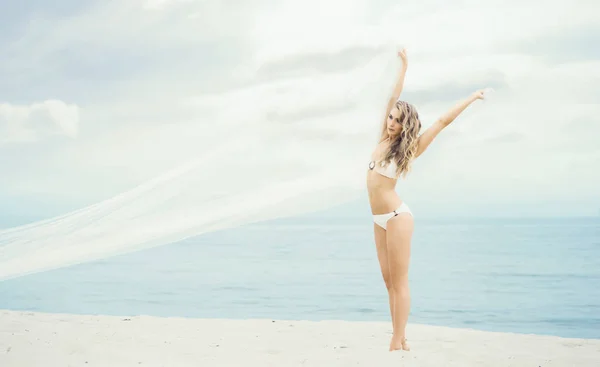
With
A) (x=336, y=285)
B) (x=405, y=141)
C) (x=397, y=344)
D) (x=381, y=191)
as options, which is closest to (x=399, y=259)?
(x=381, y=191)

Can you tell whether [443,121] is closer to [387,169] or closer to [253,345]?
[387,169]

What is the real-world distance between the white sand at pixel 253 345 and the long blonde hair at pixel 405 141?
966 millimetres

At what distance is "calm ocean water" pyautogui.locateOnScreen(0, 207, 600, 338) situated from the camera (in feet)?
28.9

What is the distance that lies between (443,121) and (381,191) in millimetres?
462

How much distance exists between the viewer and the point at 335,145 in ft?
17.0

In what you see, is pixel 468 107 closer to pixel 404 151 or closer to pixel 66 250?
pixel 404 151

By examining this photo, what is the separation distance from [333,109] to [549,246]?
44.3 feet

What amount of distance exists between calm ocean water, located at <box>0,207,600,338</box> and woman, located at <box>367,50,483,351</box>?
4.95m

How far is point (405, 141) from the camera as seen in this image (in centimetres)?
333

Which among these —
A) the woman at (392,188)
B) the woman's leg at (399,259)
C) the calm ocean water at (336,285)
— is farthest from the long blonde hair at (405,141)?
the calm ocean water at (336,285)

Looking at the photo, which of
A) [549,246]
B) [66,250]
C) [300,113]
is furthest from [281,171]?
[549,246]

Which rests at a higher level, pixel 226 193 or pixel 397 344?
pixel 226 193

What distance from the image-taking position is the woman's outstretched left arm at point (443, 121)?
10.8 ft

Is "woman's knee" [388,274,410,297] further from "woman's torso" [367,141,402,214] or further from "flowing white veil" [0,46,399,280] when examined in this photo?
"flowing white veil" [0,46,399,280]
